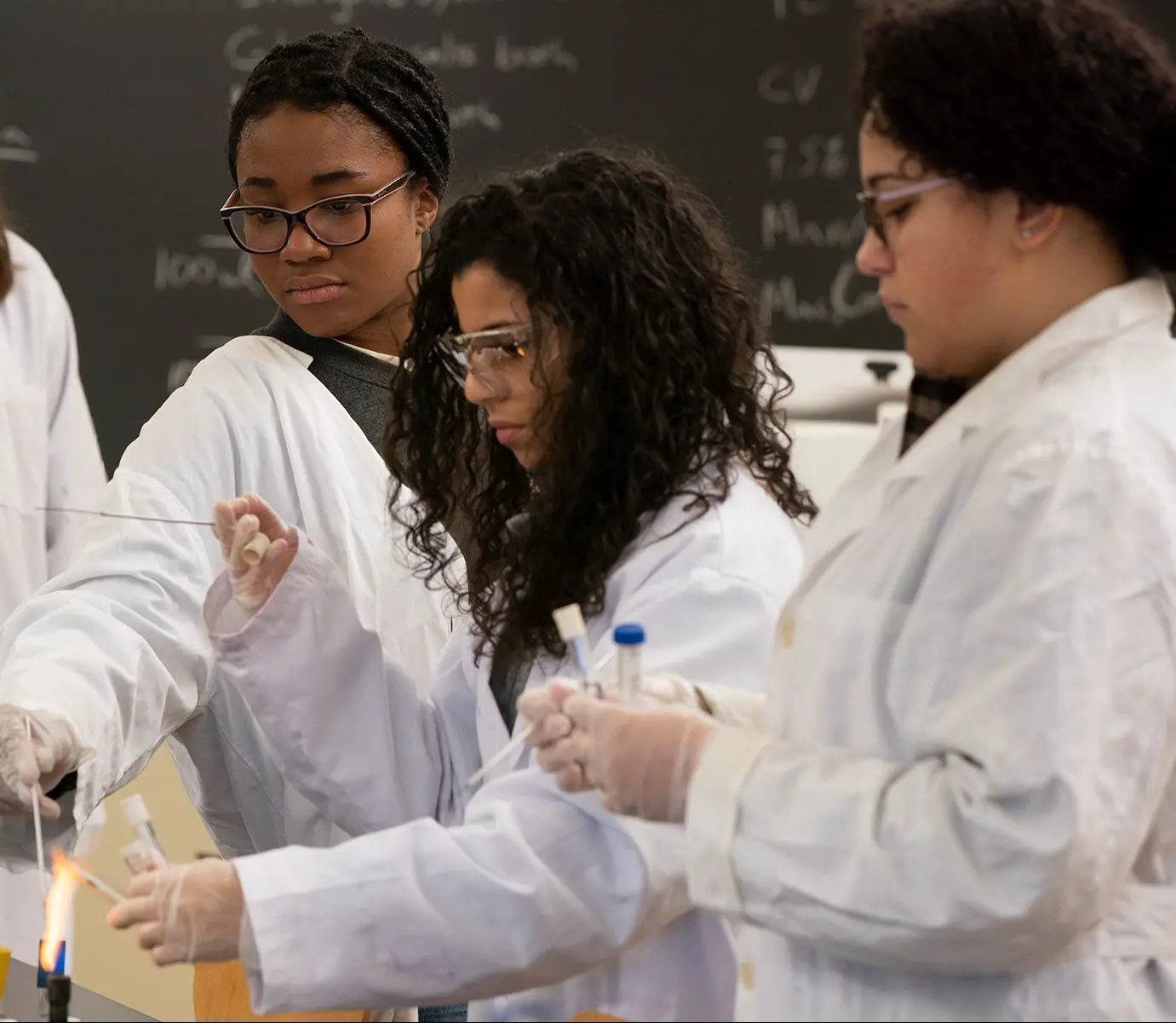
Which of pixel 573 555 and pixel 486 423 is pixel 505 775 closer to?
pixel 573 555

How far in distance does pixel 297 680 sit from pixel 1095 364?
3.02ft

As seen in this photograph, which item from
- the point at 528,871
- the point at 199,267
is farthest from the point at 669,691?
the point at 199,267

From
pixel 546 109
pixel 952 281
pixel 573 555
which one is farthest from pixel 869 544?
pixel 546 109

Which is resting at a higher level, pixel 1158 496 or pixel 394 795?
pixel 1158 496

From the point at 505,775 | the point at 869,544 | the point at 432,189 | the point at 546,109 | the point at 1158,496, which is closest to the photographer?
the point at 1158,496

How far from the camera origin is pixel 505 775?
1.40 meters

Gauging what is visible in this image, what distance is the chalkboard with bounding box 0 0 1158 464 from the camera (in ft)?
10.1

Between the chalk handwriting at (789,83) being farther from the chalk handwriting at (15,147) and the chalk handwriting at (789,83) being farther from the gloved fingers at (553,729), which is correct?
the gloved fingers at (553,729)

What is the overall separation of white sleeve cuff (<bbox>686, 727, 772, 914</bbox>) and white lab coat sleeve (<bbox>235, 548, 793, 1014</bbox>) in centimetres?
19

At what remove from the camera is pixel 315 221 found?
1986mm

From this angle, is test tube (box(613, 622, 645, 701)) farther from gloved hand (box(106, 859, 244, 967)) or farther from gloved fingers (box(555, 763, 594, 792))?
gloved hand (box(106, 859, 244, 967))

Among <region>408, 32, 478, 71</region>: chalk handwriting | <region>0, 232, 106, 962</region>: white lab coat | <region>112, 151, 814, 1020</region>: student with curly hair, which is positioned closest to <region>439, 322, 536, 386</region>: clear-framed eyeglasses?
<region>112, 151, 814, 1020</region>: student with curly hair

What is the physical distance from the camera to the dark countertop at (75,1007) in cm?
142

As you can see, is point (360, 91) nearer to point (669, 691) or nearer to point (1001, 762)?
point (669, 691)
